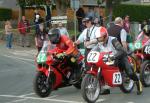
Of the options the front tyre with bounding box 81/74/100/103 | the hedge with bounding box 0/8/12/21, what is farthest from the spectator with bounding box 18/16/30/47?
the front tyre with bounding box 81/74/100/103

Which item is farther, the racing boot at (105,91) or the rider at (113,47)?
the racing boot at (105,91)

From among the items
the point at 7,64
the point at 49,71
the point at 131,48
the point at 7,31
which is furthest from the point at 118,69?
the point at 7,31

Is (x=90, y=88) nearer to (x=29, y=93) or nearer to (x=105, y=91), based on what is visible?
(x=105, y=91)

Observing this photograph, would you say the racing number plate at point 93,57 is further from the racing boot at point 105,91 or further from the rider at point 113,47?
the racing boot at point 105,91

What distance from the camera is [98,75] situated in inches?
452

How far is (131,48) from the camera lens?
47.3 ft

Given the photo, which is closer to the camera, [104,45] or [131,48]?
[104,45]

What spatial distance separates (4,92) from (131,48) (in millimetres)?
3555

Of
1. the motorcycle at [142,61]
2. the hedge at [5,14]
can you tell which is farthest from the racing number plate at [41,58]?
the hedge at [5,14]

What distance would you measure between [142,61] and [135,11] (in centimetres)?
3251

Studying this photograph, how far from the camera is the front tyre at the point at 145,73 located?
13.7 m

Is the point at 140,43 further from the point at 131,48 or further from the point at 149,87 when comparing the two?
the point at 149,87

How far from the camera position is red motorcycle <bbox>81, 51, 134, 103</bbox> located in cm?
1119

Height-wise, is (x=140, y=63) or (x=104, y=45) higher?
(x=104, y=45)
